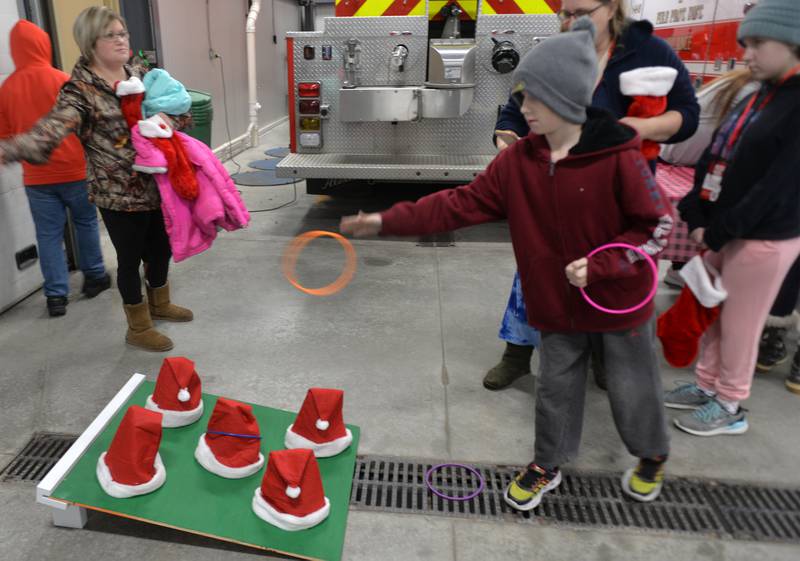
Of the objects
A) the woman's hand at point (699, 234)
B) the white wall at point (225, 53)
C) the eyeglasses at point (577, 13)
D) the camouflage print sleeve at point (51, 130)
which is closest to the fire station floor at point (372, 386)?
the woman's hand at point (699, 234)

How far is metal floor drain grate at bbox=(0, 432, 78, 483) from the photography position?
238 cm

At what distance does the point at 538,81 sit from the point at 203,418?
1.91 meters

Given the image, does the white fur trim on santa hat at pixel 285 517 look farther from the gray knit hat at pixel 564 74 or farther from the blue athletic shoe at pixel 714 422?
the blue athletic shoe at pixel 714 422

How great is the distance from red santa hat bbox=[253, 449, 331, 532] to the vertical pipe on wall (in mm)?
7936

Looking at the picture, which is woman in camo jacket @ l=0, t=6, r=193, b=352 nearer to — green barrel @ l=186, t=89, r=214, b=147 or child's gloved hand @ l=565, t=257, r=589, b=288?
child's gloved hand @ l=565, t=257, r=589, b=288

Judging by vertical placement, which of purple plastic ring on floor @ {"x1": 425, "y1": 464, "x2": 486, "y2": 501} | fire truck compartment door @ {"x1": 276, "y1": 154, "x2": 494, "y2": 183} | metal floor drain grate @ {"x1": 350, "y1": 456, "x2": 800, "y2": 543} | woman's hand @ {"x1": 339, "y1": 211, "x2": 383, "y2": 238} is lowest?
metal floor drain grate @ {"x1": 350, "y1": 456, "x2": 800, "y2": 543}

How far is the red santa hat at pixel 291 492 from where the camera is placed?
6.59 ft

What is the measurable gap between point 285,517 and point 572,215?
4.50 feet

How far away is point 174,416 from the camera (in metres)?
2.48

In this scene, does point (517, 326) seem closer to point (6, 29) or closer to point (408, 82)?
point (408, 82)

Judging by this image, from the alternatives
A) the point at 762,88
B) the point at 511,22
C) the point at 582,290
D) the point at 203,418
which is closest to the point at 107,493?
the point at 203,418

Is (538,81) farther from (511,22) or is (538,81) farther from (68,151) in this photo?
(511,22)

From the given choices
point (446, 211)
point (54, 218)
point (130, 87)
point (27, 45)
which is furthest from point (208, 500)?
point (27, 45)

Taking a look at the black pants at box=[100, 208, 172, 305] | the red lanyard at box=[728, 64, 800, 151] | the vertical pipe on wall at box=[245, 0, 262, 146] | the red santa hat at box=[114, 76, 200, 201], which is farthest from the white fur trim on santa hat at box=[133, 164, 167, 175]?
the vertical pipe on wall at box=[245, 0, 262, 146]
